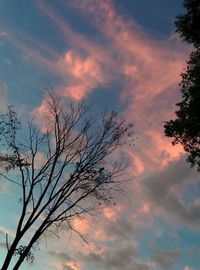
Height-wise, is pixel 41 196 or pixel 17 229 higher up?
pixel 41 196

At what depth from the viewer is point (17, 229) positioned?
28.6 m

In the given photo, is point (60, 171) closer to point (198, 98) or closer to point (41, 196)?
point (41, 196)

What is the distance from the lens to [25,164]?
100ft

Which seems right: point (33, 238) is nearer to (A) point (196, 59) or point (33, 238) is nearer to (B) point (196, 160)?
(B) point (196, 160)

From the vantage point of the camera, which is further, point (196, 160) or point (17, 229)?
point (17, 229)

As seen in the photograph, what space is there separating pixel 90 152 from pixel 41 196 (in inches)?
180

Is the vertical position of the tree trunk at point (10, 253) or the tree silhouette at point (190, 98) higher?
the tree silhouette at point (190, 98)

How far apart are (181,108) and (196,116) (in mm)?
1384

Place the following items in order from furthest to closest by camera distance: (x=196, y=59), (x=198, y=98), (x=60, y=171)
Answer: (x=60, y=171), (x=196, y=59), (x=198, y=98)

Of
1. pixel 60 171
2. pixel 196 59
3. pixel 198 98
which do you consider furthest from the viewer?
pixel 60 171

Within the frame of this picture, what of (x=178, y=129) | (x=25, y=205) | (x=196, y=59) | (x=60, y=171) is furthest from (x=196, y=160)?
(x=25, y=205)

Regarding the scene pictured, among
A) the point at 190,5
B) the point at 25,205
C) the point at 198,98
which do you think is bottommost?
the point at 25,205

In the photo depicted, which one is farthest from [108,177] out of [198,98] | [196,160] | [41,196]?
[198,98]

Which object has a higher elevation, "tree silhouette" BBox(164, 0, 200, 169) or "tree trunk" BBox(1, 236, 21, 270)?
"tree silhouette" BBox(164, 0, 200, 169)
